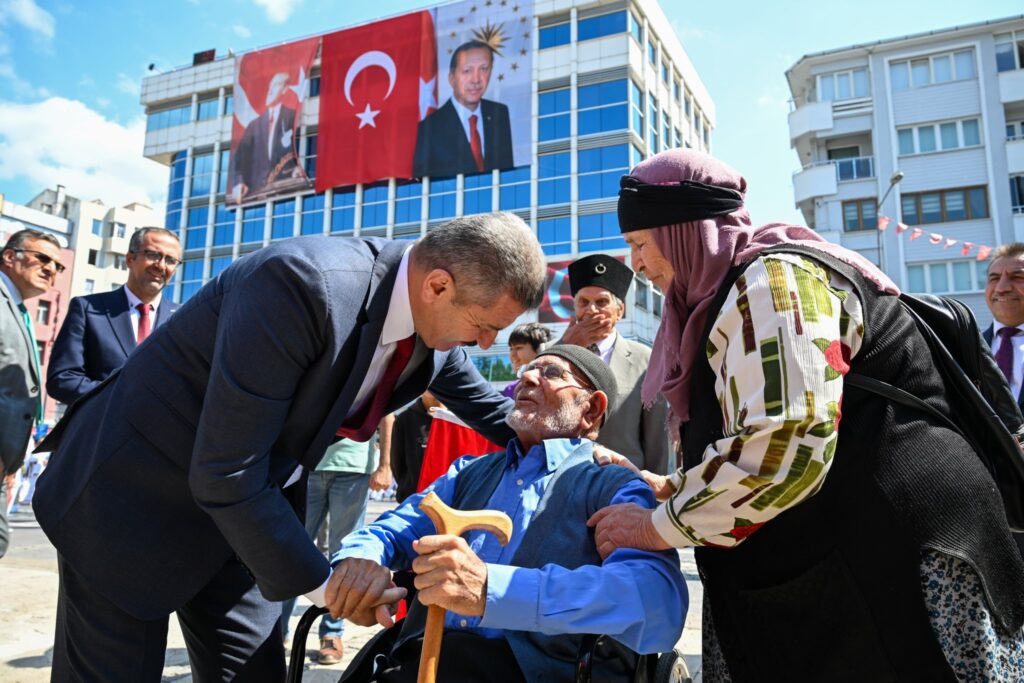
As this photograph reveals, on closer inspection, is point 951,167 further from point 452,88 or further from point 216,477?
point 216,477

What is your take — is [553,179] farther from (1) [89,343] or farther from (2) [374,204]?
Result: (1) [89,343]

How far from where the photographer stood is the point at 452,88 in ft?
120

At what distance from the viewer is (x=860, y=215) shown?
92.7ft

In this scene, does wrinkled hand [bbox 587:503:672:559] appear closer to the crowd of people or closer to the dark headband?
the crowd of people

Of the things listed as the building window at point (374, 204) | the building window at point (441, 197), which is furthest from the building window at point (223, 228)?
the building window at point (441, 197)

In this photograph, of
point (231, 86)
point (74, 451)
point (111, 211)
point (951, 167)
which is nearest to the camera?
point (74, 451)

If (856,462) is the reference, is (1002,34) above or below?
above

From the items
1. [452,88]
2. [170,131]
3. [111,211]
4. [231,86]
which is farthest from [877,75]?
[111,211]

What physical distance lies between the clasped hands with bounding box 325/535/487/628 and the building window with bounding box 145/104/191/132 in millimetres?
48537

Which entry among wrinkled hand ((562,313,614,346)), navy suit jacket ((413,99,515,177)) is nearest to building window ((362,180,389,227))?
navy suit jacket ((413,99,515,177))

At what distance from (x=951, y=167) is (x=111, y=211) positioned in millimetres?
60793

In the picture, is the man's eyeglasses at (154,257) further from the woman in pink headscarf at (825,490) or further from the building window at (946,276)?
the building window at (946,276)

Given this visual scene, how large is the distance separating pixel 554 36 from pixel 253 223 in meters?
19.0

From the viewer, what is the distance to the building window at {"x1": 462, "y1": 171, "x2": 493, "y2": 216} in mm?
34906
